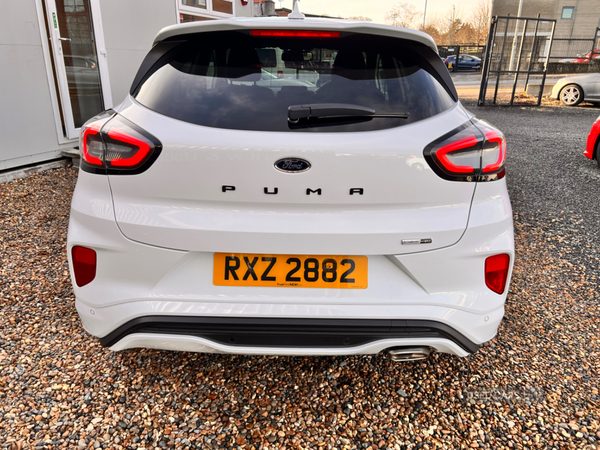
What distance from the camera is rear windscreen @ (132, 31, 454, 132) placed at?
68.4 inches

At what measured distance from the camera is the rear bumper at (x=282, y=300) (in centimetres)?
172

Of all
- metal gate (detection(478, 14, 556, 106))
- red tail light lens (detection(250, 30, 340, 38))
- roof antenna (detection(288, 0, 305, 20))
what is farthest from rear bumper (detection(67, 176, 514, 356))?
metal gate (detection(478, 14, 556, 106))

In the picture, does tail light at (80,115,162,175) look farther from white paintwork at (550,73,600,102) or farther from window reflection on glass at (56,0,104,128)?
white paintwork at (550,73,600,102)

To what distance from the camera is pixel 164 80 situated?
1.89 meters

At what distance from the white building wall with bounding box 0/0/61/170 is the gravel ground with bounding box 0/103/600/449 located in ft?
9.81

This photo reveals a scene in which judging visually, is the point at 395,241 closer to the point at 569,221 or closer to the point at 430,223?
the point at 430,223

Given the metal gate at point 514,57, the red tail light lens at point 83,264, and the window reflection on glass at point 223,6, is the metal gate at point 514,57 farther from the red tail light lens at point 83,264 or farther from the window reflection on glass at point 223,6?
the red tail light lens at point 83,264

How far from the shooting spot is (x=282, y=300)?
1.73m

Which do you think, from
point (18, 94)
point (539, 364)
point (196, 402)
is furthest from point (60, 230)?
point (539, 364)

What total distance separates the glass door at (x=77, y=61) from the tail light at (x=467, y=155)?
19.3 feet

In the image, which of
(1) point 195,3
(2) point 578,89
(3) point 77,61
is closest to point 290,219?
(3) point 77,61

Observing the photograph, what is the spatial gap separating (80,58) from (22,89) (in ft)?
4.03

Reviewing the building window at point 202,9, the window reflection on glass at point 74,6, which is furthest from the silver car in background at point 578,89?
the window reflection on glass at point 74,6

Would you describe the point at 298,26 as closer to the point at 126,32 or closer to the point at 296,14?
the point at 296,14
